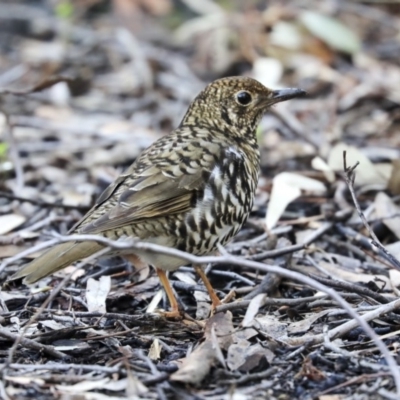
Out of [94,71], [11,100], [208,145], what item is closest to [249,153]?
[208,145]

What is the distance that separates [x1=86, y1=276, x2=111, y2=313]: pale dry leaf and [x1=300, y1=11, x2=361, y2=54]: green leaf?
15.4 ft

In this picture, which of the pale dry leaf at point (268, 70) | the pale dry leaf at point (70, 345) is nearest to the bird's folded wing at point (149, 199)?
the pale dry leaf at point (70, 345)

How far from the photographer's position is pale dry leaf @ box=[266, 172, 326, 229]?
5.30m

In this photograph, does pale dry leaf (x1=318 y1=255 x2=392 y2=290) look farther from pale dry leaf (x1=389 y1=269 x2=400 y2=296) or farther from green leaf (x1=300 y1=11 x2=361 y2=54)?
green leaf (x1=300 y1=11 x2=361 y2=54)

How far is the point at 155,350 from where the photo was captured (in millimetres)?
3855

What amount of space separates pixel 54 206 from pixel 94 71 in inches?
158

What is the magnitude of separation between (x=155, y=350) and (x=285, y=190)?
2.01 metres

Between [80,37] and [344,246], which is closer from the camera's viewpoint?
[344,246]

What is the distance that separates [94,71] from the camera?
9.42 meters

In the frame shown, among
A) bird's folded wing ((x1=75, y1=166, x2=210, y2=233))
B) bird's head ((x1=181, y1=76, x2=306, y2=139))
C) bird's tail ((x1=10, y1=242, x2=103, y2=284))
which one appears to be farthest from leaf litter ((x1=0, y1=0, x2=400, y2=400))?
bird's head ((x1=181, y1=76, x2=306, y2=139))

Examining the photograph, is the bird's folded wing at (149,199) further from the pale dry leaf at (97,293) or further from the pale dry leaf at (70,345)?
the pale dry leaf at (70,345)

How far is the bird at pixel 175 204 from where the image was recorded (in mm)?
4105

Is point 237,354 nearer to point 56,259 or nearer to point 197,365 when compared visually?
point 197,365

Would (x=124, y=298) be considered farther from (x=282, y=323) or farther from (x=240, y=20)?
(x=240, y=20)
